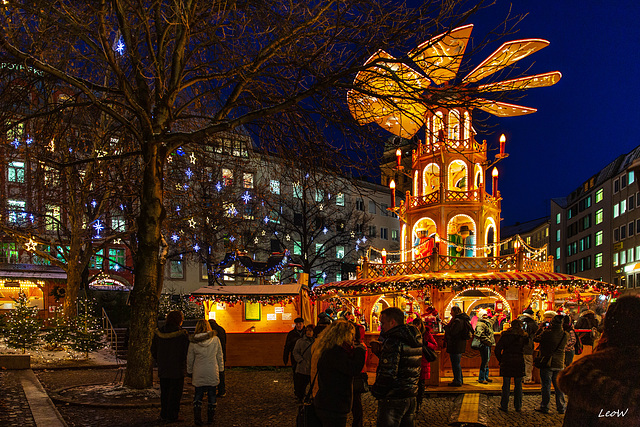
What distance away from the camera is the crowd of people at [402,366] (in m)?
3.27

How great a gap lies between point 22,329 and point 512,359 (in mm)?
16820

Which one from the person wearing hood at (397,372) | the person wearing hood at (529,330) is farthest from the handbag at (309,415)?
the person wearing hood at (529,330)

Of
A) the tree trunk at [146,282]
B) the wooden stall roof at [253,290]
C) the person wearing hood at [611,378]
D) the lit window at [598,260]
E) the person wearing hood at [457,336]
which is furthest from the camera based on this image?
the lit window at [598,260]

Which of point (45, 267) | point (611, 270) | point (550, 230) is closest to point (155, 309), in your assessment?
point (45, 267)

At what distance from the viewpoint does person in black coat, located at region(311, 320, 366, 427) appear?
609 cm

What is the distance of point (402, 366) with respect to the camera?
20.4 ft

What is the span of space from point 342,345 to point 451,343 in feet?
30.6

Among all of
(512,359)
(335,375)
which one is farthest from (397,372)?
(512,359)

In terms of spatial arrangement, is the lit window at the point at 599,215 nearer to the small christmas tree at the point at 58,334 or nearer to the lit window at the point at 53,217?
the lit window at the point at 53,217

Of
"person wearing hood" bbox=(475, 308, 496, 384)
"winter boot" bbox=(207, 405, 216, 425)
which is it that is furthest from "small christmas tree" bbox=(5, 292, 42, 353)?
"person wearing hood" bbox=(475, 308, 496, 384)

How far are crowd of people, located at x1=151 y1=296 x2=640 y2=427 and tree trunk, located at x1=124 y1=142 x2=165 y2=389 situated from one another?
1.83 m

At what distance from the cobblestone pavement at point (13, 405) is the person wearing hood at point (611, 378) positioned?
852 cm

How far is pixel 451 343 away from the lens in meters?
14.9

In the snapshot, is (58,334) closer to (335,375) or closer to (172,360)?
(172,360)
